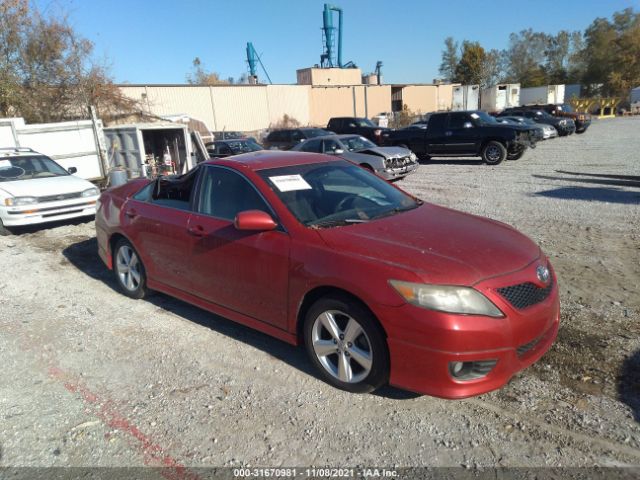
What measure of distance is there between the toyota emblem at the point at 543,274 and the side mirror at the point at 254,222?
1.85 m

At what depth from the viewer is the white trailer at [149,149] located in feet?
47.2

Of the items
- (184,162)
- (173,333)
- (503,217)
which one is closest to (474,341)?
(173,333)

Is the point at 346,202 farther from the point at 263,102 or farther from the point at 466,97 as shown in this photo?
the point at 466,97

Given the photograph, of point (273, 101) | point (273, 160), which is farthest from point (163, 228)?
point (273, 101)

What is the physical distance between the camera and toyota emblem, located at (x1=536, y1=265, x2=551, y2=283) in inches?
125

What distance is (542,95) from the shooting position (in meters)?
56.1

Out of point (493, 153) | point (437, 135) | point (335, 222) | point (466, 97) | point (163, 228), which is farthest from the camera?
point (466, 97)

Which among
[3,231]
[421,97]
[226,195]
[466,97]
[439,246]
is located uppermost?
[421,97]

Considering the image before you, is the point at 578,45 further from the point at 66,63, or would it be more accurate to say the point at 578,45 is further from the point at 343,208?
the point at 343,208

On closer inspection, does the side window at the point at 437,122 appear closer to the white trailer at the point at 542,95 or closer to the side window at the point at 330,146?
the side window at the point at 330,146

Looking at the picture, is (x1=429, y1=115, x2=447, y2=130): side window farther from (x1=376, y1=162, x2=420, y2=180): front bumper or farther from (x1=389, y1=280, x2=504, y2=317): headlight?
(x1=389, y1=280, x2=504, y2=317): headlight

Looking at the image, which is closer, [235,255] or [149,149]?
[235,255]

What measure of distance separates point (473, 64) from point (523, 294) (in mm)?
71667

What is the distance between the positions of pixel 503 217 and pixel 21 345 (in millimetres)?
7234
